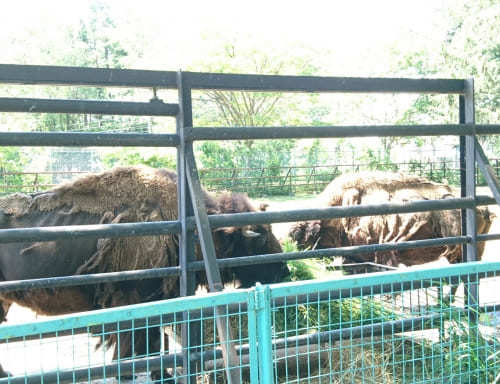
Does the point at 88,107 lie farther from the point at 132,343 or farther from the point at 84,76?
the point at 132,343

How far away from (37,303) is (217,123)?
91.8 ft

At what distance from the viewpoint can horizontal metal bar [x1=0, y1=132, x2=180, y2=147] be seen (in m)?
3.61

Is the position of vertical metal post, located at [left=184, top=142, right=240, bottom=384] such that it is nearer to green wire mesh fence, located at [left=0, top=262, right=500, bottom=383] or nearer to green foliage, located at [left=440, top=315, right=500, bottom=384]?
green wire mesh fence, located at [left=0, top=262, right=500, bottom=383]

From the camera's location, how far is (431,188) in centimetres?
862

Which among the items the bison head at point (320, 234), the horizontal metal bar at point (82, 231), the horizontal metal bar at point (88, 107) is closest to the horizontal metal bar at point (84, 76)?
the horizontal metal bar at point (88, 107)

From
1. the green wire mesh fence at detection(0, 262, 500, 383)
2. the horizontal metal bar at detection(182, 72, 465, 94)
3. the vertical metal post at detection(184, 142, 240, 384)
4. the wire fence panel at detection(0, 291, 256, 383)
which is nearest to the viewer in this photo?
the wire fence panel at detection(0, 291, 256, 383)

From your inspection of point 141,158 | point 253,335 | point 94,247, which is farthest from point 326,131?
point 141,158

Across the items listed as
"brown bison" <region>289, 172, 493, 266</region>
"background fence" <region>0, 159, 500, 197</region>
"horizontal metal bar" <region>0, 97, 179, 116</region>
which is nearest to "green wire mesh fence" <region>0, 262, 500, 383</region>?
"horizontal metal bar" <region>0, 97, 179, 116</region>

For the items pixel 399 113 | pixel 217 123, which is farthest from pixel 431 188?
pixel 399 113

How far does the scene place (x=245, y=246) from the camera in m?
6.53

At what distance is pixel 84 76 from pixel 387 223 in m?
6.00

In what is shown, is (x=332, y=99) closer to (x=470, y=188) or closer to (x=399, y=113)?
(x=399, y=113)

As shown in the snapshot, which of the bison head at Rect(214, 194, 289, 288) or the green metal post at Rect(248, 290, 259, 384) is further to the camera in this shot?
the bison head at Rect(214, 194, 289, 288)

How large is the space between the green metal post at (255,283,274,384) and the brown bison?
586 centimetres
